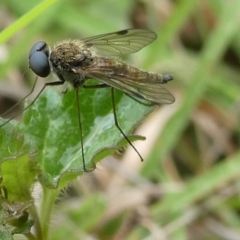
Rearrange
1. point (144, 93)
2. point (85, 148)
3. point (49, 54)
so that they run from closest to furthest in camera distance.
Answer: point (85, 148) → point (144, 93) → point (49, 54)

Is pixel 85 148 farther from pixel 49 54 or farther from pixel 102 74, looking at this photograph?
pixel 49 54

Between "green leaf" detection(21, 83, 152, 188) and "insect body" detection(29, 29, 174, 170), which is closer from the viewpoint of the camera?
"green leaf" detection(21, 83, 152, 188)

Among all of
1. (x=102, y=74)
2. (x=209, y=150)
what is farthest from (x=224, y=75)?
(x=102, y=74)

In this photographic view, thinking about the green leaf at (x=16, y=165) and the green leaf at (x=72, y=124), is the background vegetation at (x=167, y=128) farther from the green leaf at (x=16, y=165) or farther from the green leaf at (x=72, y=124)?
the green leaf at (x=16, y=165)

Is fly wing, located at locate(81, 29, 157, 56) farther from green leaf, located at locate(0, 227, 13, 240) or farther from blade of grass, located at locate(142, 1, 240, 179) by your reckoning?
green leaf, located at locate(0, 227, 13, 240)

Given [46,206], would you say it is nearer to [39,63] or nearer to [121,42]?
[39,63]

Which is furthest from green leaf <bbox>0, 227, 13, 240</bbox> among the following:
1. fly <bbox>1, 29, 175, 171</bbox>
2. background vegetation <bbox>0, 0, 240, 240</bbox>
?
background vegetation <bbox>0, 0, 240, 240</bbox>

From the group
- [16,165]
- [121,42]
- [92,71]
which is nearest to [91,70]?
[92,71]
